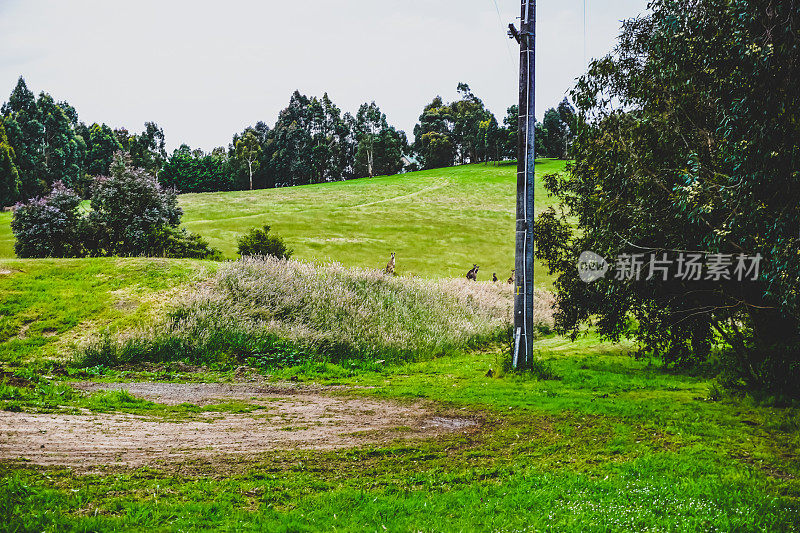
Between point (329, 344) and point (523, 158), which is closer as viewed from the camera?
point (523, 158)

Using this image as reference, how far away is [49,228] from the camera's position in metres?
23.0

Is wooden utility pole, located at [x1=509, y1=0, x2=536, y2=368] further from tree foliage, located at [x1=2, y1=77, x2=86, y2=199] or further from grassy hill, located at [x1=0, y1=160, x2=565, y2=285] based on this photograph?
tree foliage, located at [x1=2, y1=77, x2=86, y2=199]

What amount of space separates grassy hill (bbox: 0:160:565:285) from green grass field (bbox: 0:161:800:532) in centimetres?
1876

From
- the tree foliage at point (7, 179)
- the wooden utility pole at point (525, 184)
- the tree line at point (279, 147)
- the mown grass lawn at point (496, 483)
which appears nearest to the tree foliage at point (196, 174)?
the tree line at point (279, 147)

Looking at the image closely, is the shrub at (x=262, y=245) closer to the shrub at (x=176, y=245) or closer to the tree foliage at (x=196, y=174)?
the shrub at (x=176, y=245)

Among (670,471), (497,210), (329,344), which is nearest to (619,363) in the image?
(329,344)

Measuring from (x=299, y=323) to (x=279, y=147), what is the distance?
9160 centimetres

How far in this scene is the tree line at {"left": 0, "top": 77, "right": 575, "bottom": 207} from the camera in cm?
8156

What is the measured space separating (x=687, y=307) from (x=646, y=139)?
3.62 meters

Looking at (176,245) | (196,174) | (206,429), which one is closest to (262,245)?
(176,245)

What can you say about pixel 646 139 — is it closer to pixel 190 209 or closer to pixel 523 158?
pixel 523 158

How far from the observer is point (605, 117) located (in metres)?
12.1

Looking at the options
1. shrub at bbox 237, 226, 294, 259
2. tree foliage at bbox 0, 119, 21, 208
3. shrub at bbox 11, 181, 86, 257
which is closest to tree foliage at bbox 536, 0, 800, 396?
shrub at bbox 237, 226, 294, 259

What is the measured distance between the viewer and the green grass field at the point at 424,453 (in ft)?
17.0
